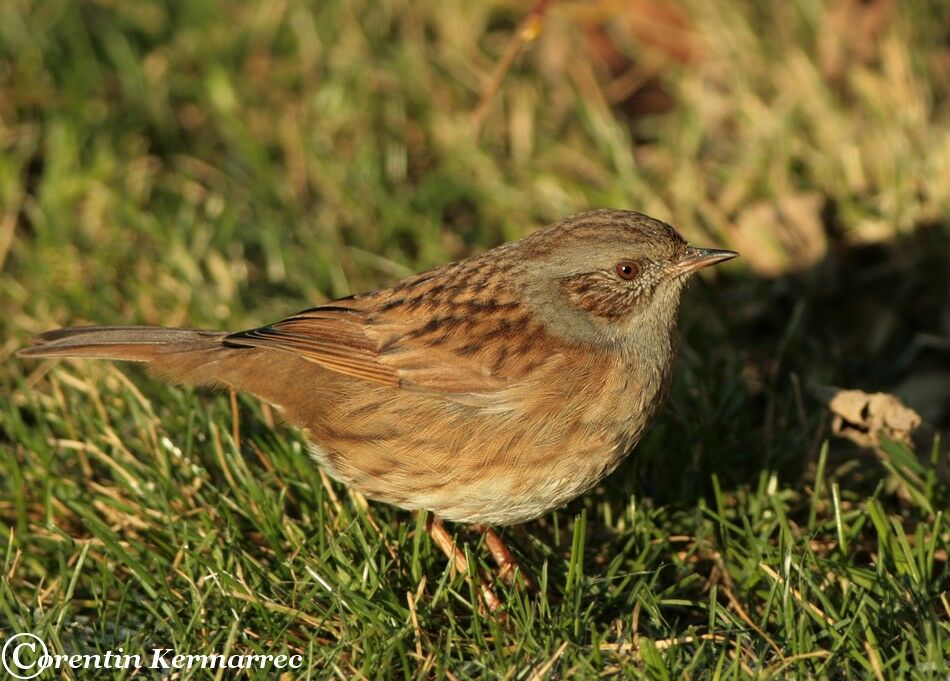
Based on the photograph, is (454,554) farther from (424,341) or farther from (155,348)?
(155,348)

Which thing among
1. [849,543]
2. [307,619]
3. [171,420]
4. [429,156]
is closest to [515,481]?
[307,619]

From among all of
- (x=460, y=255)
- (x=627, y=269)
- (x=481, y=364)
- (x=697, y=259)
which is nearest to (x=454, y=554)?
(x=481, y=364)

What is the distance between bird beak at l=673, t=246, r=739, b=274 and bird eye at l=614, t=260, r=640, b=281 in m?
0.16

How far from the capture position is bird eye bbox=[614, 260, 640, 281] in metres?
4.98

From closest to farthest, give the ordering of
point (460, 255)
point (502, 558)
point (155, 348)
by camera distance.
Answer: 1. point (502, 558)
2. point (155, 348)
3. point (460, 255)

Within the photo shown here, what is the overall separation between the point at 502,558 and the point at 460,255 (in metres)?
2.53

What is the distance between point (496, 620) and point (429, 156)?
13.0 ft

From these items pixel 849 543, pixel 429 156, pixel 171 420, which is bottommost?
pixel 849 543

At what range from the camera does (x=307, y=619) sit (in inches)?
178

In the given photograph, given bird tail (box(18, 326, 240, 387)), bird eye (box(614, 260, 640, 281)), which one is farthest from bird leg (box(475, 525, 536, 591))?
bird tail (box(18, 326, 240, 387))

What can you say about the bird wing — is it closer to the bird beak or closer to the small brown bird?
the small brown bird

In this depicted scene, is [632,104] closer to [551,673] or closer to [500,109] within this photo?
[500,109]

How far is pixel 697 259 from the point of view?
5031mm

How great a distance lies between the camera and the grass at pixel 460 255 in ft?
14.9
